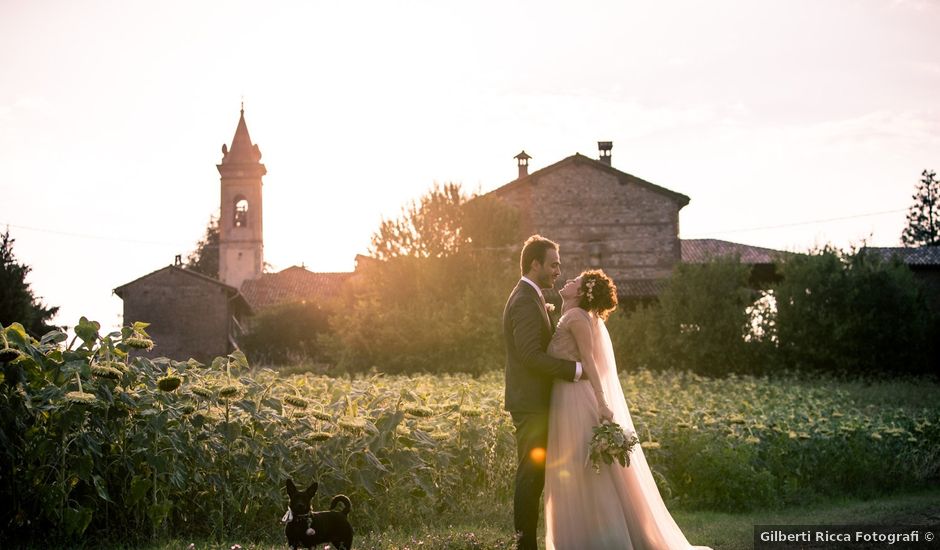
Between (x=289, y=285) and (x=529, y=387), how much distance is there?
53.0 metres

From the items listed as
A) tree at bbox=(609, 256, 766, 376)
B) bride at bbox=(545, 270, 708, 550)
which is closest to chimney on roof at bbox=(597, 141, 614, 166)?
tree at bbox=(609, 256, 766, 376)

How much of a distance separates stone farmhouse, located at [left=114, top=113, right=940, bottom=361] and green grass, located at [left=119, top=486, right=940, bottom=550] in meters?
22.7

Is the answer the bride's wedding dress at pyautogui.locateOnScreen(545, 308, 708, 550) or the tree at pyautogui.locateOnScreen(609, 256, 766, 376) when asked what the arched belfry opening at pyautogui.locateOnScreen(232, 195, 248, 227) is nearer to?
the tree at pyautogui.locateOnScreen(609, 256, 766, 376)

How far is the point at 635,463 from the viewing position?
672cm

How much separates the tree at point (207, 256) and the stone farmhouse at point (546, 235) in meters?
14.4

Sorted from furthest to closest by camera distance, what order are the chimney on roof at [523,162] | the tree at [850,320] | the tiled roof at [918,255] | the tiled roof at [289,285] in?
the tiled roof at [289,285]
the tiled roof at [918,255]
the chimney on roof at [523,162]
the tree at [850,320]

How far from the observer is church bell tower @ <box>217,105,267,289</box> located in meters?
59.3

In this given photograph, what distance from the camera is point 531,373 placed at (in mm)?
6473

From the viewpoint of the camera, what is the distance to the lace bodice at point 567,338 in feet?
21.4

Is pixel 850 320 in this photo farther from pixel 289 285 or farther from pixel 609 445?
pixel 289 285

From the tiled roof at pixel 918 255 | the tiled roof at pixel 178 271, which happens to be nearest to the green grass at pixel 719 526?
the tiled roof at pixel 918 255

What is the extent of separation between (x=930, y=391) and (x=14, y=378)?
62.4ft

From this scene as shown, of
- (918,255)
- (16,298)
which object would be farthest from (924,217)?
(16,298)

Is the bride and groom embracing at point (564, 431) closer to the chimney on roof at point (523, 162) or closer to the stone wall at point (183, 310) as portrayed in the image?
the chimney on roof at point (523, 162)
